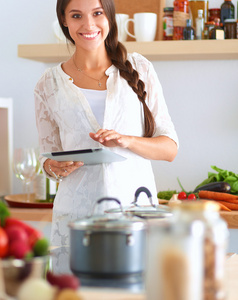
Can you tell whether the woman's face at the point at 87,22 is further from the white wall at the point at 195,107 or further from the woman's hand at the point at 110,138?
the white wall at the point at 195,107

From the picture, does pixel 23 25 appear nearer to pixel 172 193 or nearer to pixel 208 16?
pixel 208 16

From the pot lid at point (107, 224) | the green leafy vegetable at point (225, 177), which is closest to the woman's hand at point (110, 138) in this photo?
the pot lid at point (107, 224)

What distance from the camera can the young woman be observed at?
192 centimetres

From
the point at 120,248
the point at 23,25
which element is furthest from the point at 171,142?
the point at 23,25

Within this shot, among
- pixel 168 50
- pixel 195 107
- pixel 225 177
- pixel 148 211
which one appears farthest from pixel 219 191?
pixel 148 211

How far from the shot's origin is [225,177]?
114 inches

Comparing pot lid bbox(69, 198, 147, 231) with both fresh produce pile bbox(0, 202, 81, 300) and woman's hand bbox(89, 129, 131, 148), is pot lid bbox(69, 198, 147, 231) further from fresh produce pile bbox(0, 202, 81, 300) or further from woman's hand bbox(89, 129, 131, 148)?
woman's hand bbox(89, 129, 131, 148)

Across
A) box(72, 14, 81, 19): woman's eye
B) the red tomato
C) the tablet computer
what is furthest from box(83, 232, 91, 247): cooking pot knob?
box(72, 14, 81, 19): woman's eye

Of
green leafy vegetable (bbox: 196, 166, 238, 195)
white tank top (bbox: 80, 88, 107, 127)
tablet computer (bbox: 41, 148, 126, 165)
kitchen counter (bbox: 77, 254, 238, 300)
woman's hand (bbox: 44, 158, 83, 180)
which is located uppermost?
white tank top (bbox: 80, 88, 107, 127)

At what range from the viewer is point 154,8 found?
309 cm

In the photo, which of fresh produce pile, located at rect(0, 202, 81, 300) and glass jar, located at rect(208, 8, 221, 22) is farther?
glass jar, located at rect(208, 8, 221, 22)

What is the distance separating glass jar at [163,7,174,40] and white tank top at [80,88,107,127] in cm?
113

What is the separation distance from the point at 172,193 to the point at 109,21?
1210 millimetres

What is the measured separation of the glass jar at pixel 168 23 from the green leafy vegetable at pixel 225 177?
714 millimetres
